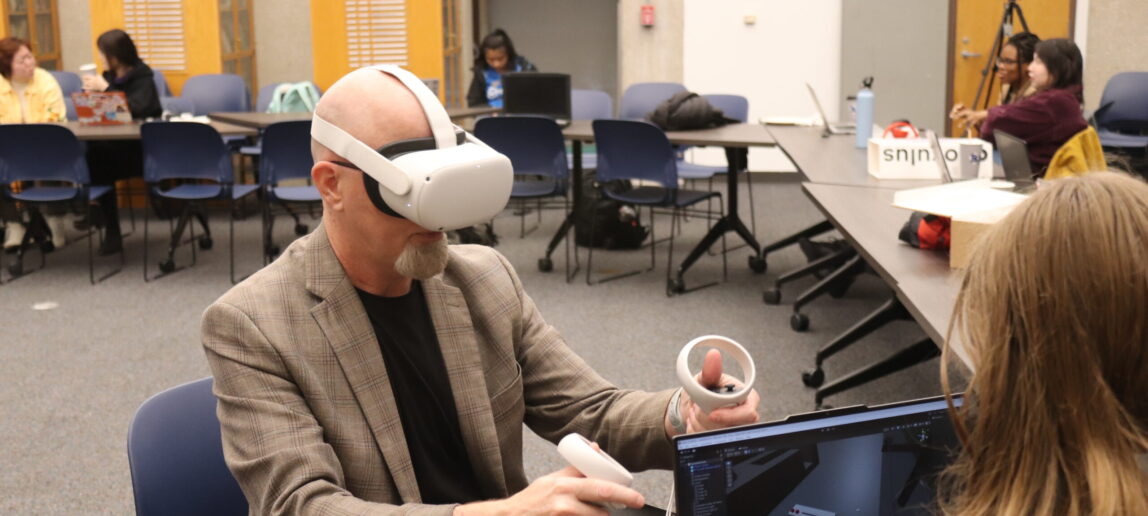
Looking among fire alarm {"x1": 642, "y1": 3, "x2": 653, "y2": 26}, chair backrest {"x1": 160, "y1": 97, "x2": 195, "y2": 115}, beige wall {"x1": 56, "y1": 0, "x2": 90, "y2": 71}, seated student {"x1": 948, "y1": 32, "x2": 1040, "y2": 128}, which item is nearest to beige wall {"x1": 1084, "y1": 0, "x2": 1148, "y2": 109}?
seated student {"x1": 948, "y1": 32, "x2": 1040, "y2": 128}

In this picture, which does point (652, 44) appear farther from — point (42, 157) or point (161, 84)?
point (42, 157)

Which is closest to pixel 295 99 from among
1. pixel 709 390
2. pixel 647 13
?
pixel 647 13

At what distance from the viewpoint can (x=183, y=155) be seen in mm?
5918

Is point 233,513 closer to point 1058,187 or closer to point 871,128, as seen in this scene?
point 1058,187

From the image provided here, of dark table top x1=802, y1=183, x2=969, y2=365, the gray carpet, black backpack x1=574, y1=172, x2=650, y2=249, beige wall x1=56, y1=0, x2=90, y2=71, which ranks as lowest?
the gray carpet

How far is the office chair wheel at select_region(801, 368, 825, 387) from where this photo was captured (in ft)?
13.6

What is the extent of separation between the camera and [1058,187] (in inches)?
39.8

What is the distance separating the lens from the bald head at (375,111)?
4.80 feet

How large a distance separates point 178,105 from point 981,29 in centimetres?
588

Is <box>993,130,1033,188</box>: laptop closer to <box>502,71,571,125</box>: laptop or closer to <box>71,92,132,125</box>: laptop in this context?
<box>502,71,571,125</box>: laptop

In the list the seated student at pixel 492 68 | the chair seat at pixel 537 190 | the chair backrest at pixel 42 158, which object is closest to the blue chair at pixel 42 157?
the chair backrest at pixel 42 158

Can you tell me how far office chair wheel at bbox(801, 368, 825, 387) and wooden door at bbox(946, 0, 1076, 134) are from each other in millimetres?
5034

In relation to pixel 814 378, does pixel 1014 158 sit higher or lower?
higher

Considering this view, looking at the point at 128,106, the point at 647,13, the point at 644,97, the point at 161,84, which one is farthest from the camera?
the point at 647,13
